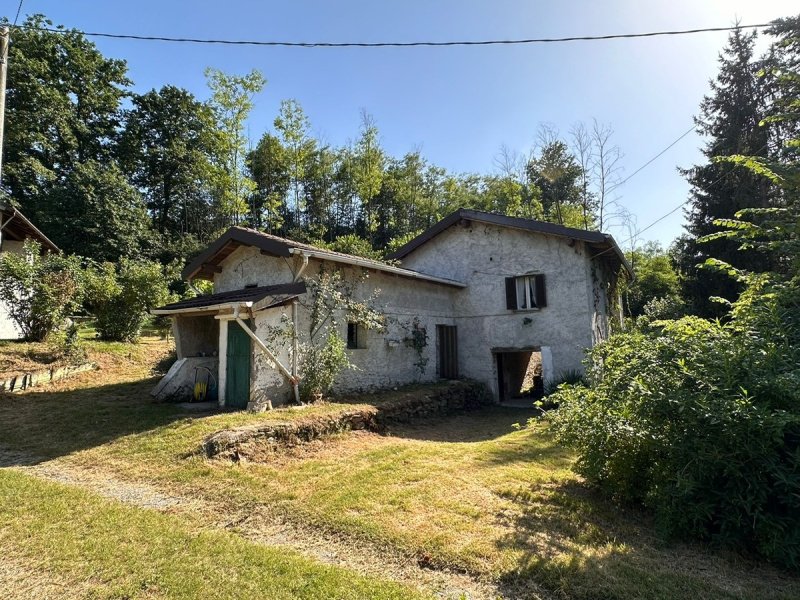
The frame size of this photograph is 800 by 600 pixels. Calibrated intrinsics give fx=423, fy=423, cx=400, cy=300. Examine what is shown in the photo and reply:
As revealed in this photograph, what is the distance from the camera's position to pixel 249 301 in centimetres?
899

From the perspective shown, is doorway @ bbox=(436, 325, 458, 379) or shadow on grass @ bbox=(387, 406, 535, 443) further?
doorway @ bbox=(436, 325, 458, 379)

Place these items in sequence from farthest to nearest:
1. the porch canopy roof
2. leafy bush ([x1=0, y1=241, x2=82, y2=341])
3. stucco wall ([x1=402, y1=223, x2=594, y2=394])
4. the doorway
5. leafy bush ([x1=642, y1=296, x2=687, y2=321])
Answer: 1. leafy bush ([x1=642, y1=296, x2=687, y2=321])
2. the doorway
3. stucco wall ([x1=402, y1=223, x2=594, y2=394])
4. leafy bush ([x1=0, y1=241, x2=82, y2=341])
5. the porch canopy roof

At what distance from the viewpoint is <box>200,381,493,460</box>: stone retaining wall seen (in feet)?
22.5

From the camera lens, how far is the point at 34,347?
502 inches

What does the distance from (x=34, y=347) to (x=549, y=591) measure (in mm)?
15409

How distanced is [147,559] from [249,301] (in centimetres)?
568

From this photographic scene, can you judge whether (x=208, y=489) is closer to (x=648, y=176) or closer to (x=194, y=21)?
(x=194, y=21)

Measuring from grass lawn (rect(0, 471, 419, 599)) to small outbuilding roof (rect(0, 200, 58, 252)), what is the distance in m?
16.9

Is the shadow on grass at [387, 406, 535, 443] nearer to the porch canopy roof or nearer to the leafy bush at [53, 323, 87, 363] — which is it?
the porch canopy roof

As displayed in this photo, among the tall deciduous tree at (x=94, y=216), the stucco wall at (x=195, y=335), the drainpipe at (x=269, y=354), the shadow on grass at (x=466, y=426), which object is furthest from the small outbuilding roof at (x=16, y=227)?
the shadow on grass at (x=466, y=426)

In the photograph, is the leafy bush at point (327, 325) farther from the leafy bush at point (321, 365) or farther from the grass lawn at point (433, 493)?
the grass lawn at point (433, 493)

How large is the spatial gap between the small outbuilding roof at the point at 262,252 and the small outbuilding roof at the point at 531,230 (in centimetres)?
258

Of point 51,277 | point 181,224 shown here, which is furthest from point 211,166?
point 51,277

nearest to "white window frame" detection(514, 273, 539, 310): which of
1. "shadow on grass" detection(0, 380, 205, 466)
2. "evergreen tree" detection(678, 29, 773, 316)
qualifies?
"shadow on grass" detection(0, 380, 205, 466)
